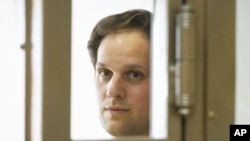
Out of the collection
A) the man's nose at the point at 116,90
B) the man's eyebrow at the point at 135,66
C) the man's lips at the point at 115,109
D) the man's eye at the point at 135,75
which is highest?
the man's eyebrow at the point at 135,66

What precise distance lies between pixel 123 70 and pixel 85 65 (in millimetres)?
68

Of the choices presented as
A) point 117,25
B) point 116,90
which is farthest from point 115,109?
point 117,25

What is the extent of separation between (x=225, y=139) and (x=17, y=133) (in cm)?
36

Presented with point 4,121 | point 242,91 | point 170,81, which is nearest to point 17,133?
point 4,121

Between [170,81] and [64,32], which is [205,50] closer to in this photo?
[170,81]

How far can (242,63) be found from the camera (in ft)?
2.11

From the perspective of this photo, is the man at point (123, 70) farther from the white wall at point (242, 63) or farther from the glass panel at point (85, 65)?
the white wall at point (242, 63)

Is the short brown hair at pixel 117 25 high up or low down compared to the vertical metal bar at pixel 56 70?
up

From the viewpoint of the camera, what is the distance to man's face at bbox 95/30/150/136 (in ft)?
2.09

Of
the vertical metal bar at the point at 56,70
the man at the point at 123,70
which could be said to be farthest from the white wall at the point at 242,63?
the vertical metal bar at the point at 56,70

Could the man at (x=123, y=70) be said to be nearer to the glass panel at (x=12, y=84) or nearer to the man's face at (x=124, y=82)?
the man's face at (x=124, y=82)

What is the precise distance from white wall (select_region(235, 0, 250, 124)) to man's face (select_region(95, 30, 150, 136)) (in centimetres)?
16

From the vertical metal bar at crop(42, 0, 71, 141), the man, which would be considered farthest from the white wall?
the vertical metal bar at crop(42, 0, 71, 141)

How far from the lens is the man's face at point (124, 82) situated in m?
0.64
